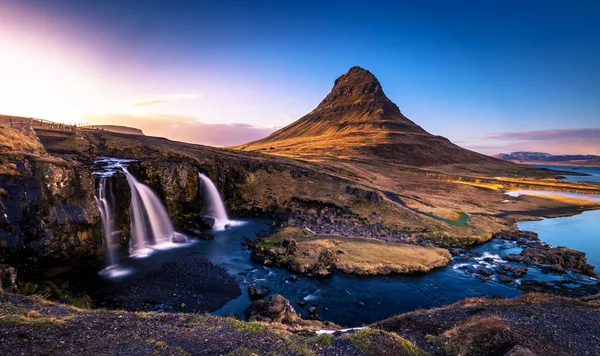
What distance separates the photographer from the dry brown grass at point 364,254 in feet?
110

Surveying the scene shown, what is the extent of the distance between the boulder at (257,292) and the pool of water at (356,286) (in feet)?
1.97

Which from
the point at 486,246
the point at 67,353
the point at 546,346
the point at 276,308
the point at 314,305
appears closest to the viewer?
the point at 67,353

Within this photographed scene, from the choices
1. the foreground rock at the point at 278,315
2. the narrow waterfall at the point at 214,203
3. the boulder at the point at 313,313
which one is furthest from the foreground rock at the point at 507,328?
the narrow waterfall at the point at 214,203

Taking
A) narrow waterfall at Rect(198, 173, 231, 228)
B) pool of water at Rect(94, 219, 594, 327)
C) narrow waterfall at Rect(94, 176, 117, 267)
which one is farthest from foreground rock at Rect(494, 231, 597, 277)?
narrow waterfall at Rect(94, 176, 117, 267)

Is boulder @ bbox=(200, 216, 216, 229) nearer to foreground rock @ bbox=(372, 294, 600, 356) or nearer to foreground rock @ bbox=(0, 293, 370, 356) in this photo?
foreground rock @ bbox=(0, 293, 370, 356)

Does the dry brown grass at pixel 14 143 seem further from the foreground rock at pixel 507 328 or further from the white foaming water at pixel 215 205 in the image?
A: the foreground rock at pixel 507 328

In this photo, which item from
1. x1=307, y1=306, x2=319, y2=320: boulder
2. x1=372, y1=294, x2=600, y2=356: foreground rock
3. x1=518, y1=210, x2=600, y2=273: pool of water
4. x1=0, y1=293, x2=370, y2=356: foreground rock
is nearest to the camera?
x1=0, y1=293, x2=370, y2=356: foreground rock

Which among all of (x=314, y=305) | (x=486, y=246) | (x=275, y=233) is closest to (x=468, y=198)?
(x=486, y=246)

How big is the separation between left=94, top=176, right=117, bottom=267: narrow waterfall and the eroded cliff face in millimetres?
2228

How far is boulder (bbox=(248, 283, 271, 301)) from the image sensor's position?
27156mm

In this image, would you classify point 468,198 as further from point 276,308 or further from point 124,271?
point 124,271

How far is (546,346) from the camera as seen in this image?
1429 centimetres

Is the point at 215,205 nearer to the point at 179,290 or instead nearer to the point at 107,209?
the point at 107,209

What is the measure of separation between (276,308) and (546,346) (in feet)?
51.9
